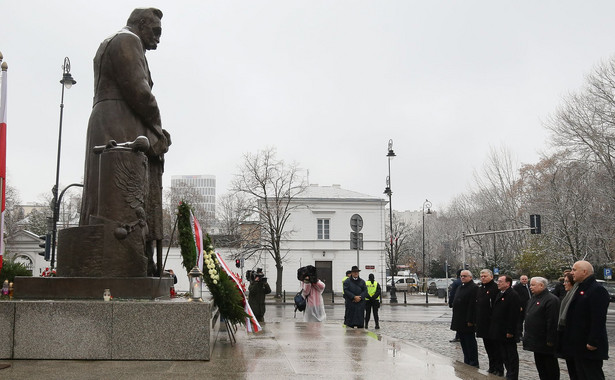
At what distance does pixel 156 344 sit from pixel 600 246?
41692 mm

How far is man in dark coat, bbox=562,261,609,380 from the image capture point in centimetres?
641

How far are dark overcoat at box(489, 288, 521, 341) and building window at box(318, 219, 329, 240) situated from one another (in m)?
43.0

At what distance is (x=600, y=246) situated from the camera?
4134 cm

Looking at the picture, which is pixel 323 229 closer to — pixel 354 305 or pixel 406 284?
pixel 406 284

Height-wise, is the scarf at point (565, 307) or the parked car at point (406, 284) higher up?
the scarf at point (565, 307)

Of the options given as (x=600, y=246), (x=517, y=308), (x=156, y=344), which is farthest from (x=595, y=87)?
(x=156, y=344)

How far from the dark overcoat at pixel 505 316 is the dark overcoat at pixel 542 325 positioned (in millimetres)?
633

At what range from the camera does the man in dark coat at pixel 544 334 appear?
25.2 feet

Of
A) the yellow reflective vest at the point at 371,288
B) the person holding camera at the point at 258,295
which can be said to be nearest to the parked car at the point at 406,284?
the yellow reflective vest at the point at 371,288

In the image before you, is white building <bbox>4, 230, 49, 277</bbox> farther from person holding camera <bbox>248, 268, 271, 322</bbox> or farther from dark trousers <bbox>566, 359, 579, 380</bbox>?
dark trousers <bbox>566, 359, 579, 380</bbox>

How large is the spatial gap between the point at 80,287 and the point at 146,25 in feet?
12.0

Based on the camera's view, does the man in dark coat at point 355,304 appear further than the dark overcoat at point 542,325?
Yes

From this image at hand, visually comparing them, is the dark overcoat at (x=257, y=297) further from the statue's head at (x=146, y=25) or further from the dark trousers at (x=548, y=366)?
the statue's head at (x=146, y=25)

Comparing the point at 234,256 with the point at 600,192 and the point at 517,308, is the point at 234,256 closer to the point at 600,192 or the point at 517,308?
the point at 600,192
